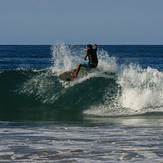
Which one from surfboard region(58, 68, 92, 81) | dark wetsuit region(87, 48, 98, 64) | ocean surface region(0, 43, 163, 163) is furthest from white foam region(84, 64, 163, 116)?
dark wetsuit region(87, 48, 98, 64)

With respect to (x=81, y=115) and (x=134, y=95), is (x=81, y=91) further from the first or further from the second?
(x=81, y=115)

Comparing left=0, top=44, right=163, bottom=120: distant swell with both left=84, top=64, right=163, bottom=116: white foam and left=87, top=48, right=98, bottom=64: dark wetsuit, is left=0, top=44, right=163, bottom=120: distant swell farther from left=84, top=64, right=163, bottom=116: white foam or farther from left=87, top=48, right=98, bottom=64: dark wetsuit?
left=87, top=48, right=98, bottom=64: dark wetsuit

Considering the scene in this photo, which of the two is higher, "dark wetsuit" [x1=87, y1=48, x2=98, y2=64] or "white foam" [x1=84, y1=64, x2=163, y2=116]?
"dark wetsuit" [x1=87, y1=48, x2=98, y2=64]

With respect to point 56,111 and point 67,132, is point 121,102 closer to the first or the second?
point 56,111

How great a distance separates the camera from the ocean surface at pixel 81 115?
224 inches

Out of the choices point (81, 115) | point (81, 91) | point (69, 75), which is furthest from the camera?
point (81, 91)

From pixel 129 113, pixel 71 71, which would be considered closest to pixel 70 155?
pixel 129 113

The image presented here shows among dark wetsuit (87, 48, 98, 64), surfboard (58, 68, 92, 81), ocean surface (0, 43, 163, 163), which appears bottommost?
ocean surface (0, 43, 163, 163)

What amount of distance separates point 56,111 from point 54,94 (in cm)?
173

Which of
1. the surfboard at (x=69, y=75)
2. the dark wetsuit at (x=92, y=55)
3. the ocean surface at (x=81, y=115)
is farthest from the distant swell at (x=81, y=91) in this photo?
the dark wetsuit at (x=92, y=55)

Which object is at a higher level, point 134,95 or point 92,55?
point 92,55

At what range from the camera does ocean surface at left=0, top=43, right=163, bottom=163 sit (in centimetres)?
568

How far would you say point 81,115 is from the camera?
11.0 metres

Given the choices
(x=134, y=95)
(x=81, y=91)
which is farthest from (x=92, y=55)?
(x=134, y=95)
